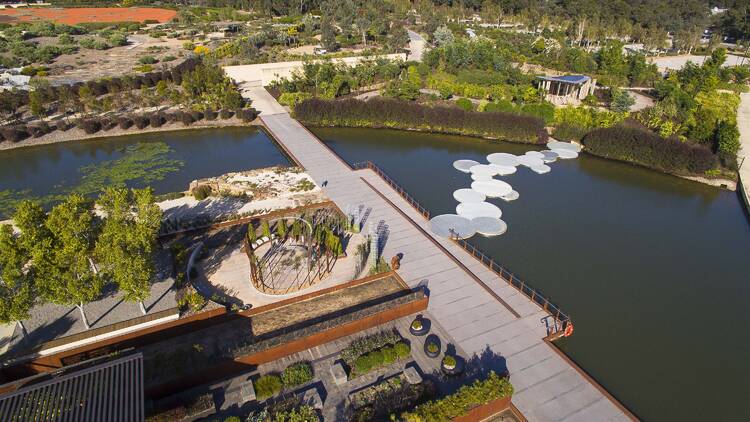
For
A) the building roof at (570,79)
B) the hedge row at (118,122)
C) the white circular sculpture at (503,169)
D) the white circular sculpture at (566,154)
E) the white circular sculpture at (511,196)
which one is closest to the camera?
the white circular sculpture at (511,196)

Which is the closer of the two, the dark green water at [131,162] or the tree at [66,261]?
the tree at [66,261]

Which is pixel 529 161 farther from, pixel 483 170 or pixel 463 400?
pixel 463 400

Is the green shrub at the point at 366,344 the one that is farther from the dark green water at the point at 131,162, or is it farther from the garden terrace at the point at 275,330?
the dark green water at the point at 131,162

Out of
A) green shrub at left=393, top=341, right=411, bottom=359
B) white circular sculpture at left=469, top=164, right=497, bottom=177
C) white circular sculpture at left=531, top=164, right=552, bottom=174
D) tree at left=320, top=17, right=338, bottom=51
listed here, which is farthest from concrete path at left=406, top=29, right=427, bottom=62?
green shrub at left=393, top=341, right=411, bottom=359

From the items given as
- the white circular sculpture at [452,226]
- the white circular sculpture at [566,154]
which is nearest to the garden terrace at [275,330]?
the white circular sculpture at [452,226]

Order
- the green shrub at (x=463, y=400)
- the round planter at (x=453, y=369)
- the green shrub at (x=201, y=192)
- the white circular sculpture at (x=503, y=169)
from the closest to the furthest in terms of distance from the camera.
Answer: the green shrub at (x=463, y=400) → the round planter at (x=453, y=369) → the green shrub at (x=201, y=192) → the white circular sculpture at (x=503, y=169)

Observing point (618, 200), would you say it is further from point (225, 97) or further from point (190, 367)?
point (225, 97)
